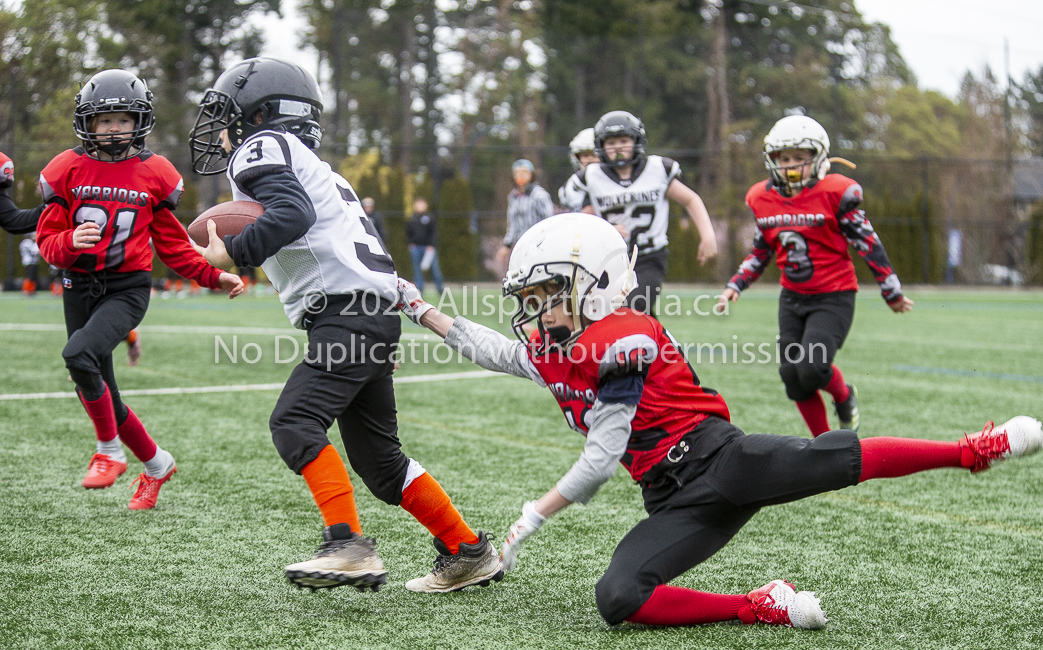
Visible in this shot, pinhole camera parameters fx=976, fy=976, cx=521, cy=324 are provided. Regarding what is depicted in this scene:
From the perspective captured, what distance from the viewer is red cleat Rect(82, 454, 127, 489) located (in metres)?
4.19

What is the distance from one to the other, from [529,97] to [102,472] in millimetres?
26571

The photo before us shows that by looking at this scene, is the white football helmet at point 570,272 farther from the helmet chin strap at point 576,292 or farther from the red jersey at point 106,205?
the red jersey at point 106,205

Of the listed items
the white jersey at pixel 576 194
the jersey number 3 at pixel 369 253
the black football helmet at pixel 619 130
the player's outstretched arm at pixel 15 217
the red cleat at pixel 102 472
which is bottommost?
the red cleat at pixel 102 472

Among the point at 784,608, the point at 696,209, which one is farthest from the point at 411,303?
the point at 696,209

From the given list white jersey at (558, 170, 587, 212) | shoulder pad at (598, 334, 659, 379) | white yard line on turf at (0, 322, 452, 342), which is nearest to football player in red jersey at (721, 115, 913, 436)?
white jersey at (558, 170, 587, 212)

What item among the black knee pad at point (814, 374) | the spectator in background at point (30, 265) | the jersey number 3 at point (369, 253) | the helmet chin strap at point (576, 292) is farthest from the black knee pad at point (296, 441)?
the spectator in background at point (30, 265)

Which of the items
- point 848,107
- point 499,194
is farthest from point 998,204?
point 499,194

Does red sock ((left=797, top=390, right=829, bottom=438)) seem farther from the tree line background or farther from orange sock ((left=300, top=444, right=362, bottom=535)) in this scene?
the tree line background

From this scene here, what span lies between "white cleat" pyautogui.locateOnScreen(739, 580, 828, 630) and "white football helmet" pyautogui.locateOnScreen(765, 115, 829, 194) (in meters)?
3.07

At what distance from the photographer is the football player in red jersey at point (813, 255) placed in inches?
207

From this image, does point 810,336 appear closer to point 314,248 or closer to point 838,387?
point 838,387

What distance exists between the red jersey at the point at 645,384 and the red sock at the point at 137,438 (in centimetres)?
212

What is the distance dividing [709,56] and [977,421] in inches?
1005

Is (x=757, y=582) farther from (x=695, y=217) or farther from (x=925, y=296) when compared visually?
(x=925, y=296)
